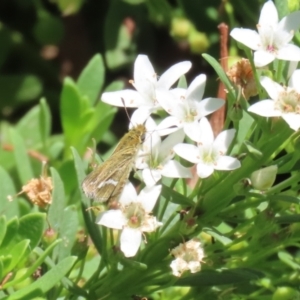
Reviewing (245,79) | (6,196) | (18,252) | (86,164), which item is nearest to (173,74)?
(245,79)

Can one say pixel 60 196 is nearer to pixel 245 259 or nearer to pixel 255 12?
pixel 245 259

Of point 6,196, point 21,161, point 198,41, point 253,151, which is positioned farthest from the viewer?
Result: point 198,41

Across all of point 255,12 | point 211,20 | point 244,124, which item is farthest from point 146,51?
point 244,124

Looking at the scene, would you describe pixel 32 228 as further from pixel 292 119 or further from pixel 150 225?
pixel 292 119

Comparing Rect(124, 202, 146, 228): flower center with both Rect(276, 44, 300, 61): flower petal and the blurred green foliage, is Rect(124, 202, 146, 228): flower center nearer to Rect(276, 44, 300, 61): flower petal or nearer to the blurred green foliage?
the blurred green foliage

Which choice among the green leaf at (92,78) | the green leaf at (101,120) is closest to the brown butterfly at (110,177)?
the green leaf at (101,120)

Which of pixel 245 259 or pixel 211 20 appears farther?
pixel 211 20

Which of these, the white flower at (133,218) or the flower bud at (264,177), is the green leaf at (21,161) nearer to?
the white flower at (133,218)
